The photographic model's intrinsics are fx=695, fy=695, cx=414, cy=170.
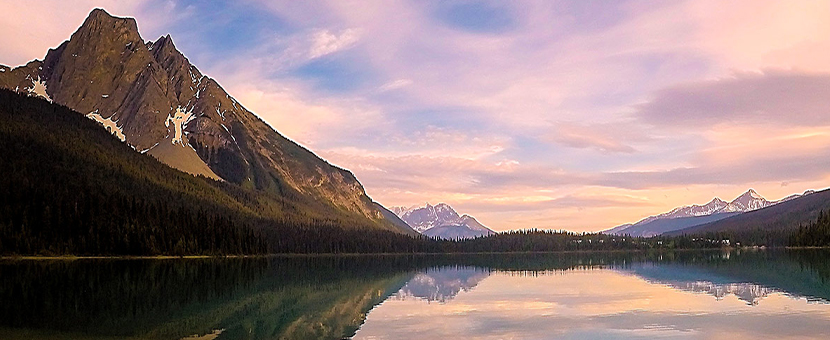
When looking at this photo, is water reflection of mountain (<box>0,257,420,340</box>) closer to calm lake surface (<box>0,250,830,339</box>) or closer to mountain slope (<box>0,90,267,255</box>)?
calm lake surface (<box>0,250,830,339</box>)

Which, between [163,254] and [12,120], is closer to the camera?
[163,254]

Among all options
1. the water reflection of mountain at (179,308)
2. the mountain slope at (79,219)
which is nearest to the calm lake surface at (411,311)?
the water reflection of mountain at (179,308)

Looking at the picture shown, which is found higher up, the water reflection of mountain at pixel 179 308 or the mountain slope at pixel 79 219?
the mountain slope at pixel 79 219

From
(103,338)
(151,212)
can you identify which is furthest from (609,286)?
(151,212)

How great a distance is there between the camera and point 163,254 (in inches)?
5659

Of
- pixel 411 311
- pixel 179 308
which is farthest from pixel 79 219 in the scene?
pixel 411 311

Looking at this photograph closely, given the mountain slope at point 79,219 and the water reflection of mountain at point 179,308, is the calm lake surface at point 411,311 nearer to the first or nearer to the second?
the water reflection of mountain at point 179,308

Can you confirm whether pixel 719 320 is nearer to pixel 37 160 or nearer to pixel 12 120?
pixel 37 160

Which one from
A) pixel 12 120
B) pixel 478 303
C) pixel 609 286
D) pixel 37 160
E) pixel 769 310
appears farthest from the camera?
pixel 12 120

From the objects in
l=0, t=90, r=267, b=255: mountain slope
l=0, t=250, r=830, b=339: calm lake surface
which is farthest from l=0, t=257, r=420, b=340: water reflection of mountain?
l=0, t=90, r=267, b=255: mountain slope

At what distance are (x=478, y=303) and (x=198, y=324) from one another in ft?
65.0

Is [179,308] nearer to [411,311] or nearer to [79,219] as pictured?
[411,311]

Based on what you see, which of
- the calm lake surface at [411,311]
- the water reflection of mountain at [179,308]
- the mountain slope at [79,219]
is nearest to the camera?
the calm lake surface at [411,311]

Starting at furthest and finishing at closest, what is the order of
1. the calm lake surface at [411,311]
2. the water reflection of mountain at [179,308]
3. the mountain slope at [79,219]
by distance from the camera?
1. the mountain slope at [79,219]
2. the water reflection of mountain at [179,308]
3. the calm lake surface at [411,311]
